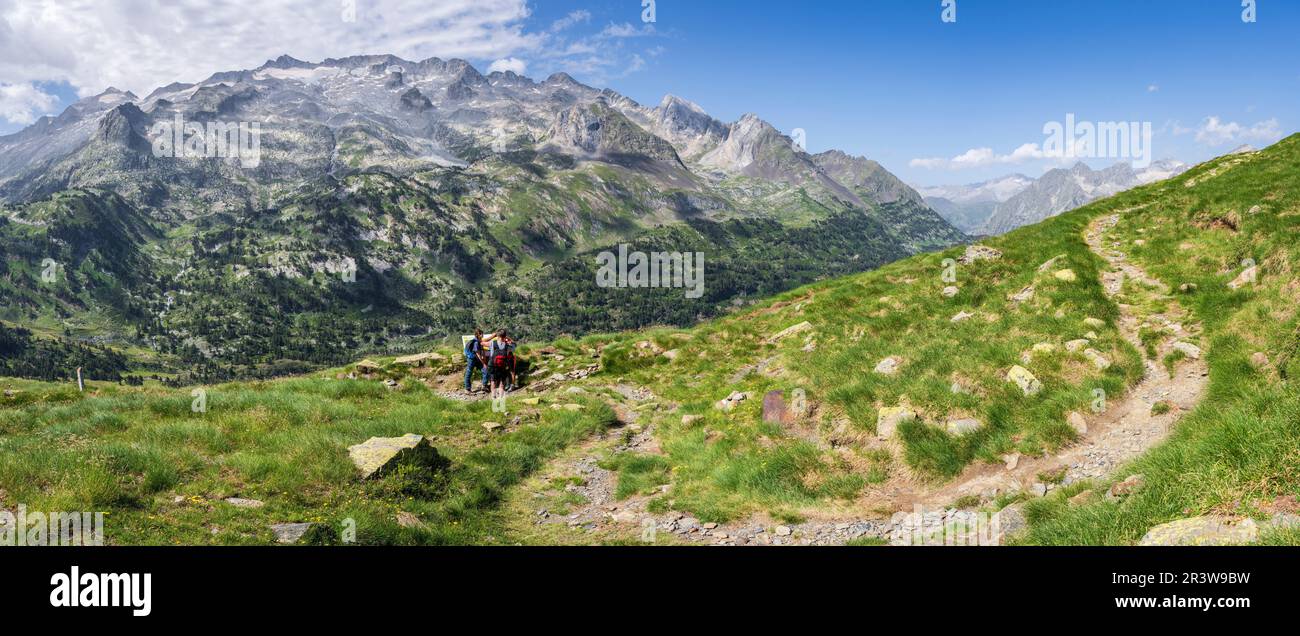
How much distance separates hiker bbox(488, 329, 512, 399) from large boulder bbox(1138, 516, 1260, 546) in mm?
23492

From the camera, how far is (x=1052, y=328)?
18.3m

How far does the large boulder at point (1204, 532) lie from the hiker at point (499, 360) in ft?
77.1

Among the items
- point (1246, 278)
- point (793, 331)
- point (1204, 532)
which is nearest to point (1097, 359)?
point (1246, 278)

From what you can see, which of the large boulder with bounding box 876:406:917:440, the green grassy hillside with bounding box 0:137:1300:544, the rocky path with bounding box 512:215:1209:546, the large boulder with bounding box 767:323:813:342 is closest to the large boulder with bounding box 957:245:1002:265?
the green grassy hillside with bounding box 0:137:1300:544

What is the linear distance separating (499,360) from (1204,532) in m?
24.6

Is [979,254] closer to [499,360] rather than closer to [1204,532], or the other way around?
[499,360]

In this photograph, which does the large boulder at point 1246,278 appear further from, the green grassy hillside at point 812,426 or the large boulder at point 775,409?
the large boulder at point 775,409

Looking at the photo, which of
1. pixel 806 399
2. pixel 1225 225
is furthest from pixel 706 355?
pixel 1225 225

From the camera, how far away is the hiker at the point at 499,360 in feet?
88.0
